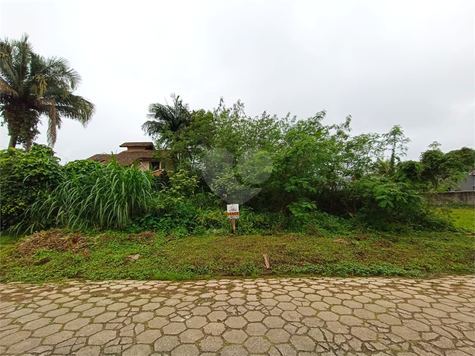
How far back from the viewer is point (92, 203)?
4289 mm

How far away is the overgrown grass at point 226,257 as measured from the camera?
9.45 ft

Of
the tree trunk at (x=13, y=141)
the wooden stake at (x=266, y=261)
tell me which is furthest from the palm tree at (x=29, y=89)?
the wooden stake at (x=266, y=261)

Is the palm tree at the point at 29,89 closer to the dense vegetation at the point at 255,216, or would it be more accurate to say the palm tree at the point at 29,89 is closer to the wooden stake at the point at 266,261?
the dense vegetation at the point at 255,216

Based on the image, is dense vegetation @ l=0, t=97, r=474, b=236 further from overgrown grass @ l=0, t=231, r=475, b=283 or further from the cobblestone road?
the cobblestone road

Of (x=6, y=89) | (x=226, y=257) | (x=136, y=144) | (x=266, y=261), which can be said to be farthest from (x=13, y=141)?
(x=266, y=261)

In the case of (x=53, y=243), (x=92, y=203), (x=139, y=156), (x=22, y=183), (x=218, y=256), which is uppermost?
(x=139, y=156)

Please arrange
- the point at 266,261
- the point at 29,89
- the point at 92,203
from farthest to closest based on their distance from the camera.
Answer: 1. the point at 29,89
2. the point at 92,203
3. the point at 266,261

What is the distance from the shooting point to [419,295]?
2.24 m

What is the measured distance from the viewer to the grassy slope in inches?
114

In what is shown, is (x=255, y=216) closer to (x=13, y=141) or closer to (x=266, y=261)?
(x=266, y=261)

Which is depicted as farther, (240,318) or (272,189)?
(272,189)

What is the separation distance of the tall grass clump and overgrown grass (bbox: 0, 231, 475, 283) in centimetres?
42

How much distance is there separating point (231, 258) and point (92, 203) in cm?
311

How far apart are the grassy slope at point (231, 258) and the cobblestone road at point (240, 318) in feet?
0.98
